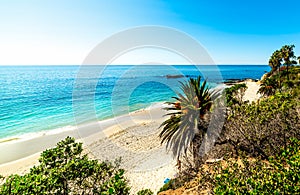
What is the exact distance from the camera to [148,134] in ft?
68.7

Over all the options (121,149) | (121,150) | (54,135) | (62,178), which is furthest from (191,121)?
(54,135)

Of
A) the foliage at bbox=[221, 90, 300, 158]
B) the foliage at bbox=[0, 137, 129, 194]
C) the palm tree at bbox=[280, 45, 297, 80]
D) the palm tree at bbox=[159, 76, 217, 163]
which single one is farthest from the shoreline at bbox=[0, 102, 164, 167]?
the palm tree at bbox=[280, 45, 297, 80]

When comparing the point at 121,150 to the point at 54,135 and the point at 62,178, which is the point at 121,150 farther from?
the point at 62,178

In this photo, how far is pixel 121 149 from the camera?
1748cm

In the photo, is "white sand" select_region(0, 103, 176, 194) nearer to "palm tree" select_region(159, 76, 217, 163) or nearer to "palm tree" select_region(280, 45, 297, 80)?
"palm tree" select_region(159, 76, 217, 163)

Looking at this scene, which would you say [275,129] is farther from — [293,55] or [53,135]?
[293,55]

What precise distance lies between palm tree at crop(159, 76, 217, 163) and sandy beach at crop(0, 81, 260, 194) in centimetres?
371

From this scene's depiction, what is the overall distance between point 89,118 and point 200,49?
23.8m

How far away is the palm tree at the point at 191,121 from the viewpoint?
9.15 metres

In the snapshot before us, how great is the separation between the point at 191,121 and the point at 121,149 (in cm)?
1032

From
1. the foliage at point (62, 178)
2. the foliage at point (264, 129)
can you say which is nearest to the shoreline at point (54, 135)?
the foliage at point (62, 178)

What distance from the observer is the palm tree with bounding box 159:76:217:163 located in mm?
9148

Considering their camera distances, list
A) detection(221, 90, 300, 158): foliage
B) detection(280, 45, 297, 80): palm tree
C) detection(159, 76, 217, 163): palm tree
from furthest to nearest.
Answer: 1. detection(280, 45, 297, 80): palm tree
2. detection(159, 76, 217, 163): palm tree
3. detection(221, 90, 300, 158): foliage

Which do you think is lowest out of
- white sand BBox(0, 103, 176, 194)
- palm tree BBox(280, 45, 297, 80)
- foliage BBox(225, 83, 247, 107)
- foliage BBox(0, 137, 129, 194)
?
white sand BBox(0, 103, 176, 194)
